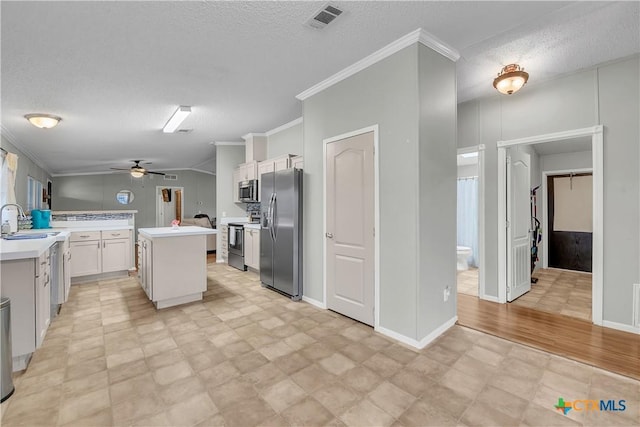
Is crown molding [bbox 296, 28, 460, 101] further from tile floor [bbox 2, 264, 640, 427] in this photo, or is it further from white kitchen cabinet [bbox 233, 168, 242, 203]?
white kitchen cabinet [bbox 233, 168, 242, 203]

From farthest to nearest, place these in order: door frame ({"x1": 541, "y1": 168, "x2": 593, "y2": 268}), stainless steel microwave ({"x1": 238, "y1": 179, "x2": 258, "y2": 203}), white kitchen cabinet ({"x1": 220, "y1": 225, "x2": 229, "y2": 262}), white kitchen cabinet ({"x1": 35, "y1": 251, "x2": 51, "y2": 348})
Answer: white kitchen cabinet ({"x1": 220, "y1": 225, "x2": 229, "y2": 262}) → door frame ({"x1": 541, "y1": 168, "x2": 593, "y2": 268}) → stainless steel microwave ({"x1": 238, "y1": 179, "x2": 258, "y2": 203}) → white kitchen cabinet ({"x1": 35, "y1": 251, "x2": 51, "y2": 348})

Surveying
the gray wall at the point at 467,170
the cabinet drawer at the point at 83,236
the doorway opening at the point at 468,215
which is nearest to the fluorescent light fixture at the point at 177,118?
Answer: the cabinet drawer at the point at 83,236

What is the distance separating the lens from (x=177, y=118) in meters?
4.37

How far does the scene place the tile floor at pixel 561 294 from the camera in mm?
3475

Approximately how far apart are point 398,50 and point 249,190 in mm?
4020

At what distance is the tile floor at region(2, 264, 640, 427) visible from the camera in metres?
1.72

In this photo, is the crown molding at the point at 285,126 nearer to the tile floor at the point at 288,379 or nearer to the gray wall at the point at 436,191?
the gray wall at the point at 436,191

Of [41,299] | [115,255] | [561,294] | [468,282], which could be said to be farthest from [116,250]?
[561,294]

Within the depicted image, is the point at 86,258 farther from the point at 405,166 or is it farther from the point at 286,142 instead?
the point at 405,166

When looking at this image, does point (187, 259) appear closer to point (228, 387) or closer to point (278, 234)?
point (278, 234)

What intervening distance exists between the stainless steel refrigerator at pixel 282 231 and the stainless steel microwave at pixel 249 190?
60.0 inches

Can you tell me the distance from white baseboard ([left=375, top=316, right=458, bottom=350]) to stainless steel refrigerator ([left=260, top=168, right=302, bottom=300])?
1393 mm

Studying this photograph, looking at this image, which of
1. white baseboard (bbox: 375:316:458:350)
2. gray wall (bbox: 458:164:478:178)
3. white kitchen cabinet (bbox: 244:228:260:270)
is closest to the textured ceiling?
white kitchen cabinet (bbox: 244:228:260:270)

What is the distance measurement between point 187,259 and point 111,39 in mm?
2395
